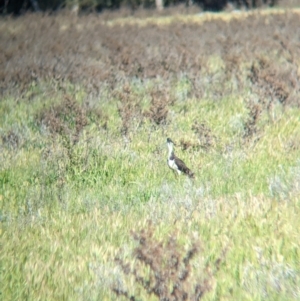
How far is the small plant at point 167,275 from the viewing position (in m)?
4.06

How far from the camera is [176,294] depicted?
4.05 meters

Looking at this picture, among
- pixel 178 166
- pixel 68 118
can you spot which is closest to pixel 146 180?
pixel 178 166

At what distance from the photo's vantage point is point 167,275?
4.14 m

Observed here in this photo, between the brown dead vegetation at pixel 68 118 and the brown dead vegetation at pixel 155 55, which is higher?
the brown dead vegetation at pixel 68 118

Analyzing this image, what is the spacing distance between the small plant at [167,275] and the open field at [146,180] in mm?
13

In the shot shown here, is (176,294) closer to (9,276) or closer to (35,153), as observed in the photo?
(9,276)

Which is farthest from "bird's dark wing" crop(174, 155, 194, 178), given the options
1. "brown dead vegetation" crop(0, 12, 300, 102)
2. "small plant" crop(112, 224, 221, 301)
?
"small plant" crop(112, 224, 221, 301)

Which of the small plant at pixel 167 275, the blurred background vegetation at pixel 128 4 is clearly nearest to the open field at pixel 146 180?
the small plant at pixel 167 275

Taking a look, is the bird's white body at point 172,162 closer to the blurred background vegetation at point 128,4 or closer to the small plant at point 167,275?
the small plant at point 167,275

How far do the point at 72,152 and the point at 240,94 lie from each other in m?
4.35

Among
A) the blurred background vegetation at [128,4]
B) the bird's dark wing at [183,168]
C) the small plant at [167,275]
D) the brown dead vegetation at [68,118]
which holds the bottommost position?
the blurred background vegetation at [128,4]

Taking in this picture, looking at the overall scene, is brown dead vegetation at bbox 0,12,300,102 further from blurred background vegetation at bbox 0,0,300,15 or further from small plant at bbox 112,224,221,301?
blurred background vegetation at bbox 0,0,300,15

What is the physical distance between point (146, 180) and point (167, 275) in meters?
2.62

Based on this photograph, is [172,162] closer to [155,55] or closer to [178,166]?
[178,166]
